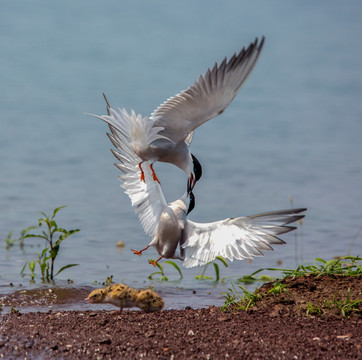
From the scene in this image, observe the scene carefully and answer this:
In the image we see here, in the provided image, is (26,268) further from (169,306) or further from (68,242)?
(169,306)

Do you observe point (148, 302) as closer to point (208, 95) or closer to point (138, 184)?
point (138, 184)

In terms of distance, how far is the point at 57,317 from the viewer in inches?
204

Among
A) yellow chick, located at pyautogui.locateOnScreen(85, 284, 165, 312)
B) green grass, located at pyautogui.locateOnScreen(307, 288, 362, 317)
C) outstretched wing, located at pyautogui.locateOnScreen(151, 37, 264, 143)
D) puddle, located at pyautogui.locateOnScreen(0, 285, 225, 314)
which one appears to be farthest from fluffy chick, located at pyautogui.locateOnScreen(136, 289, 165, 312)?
outstretched wing, located at pyautogui.locateOnScreen(151, 37, 264, 143)

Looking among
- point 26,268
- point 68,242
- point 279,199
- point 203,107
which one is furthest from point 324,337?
point 279,199

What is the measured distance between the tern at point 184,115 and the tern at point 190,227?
17 centimetres

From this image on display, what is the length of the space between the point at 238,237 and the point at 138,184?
1.35 metres

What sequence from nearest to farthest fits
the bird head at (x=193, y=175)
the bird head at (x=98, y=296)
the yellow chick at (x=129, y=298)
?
1. the yellow chick at (x=129, y=298)
2. the bird head at (x=98, y=296)
3. the bird head at (x=193, y=175)

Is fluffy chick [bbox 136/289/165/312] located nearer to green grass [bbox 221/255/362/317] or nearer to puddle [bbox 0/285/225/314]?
green grass [bbox 221/255/362/317]

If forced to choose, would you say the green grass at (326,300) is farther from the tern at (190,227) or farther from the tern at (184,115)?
the tern at (184,115)

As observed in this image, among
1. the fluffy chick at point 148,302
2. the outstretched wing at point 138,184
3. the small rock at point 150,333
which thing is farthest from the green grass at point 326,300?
the outstretched wing at point 138,184

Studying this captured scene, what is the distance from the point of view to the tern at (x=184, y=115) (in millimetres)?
5547

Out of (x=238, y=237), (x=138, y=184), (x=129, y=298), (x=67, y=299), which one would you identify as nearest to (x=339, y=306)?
(x=238, y=237)

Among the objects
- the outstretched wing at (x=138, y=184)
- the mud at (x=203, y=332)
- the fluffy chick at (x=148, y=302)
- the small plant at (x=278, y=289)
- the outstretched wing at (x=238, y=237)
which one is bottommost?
the mud at (x=203, y=332)

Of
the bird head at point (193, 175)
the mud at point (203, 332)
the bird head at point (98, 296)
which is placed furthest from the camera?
the bird head at point (193, 175)
